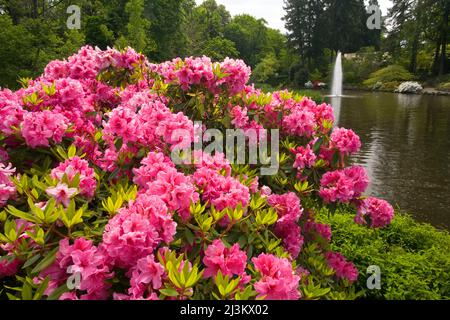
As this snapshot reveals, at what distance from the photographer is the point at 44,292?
153 centimetres

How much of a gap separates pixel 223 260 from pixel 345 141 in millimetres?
1336

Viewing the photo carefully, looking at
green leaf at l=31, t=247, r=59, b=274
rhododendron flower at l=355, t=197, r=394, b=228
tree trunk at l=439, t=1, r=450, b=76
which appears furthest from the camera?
tree trunk at l=439, t=1, r=450, b=76

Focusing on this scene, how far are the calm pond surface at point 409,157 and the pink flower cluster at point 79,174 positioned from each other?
5.01 m

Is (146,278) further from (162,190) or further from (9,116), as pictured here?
(9,116)

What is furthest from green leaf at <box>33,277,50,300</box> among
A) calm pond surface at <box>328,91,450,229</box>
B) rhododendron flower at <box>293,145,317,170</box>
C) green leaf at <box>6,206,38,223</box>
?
calm pond surface at <box>328,91,450,229</box>

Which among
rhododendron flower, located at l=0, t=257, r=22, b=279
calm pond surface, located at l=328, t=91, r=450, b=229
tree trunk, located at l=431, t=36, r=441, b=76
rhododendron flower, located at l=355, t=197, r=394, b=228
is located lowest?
calm pond surface, located at l=328, t=91, r=450, b=229

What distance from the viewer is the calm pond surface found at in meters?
6.32

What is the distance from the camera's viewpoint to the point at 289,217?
2303 mm

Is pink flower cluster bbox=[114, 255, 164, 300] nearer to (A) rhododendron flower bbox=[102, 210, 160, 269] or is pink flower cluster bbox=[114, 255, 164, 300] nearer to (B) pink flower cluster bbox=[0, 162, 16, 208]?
(A) rhododendron flower bbox=[102, 210, 160, 269]

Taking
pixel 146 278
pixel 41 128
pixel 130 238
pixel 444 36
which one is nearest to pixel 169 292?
pixel 146 278

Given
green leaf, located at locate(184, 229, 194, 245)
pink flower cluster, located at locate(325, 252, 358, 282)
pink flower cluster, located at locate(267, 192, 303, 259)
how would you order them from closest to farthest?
green leaf, located at locate(184, 229, 194, 245) → pink flower cluster, located at locate(267, 192, 303, 259) → pink flower cluster, located at locate(325, 252, 358, 282)

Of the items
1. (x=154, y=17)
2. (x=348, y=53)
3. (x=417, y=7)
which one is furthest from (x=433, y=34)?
(x=154, y=17)

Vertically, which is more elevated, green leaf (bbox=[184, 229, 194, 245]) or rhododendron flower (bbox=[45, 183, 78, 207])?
rhododendron flower (bbox=[45, 183, 78, 207])

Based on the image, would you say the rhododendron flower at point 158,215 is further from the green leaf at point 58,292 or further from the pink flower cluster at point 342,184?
the pink flower cluster at point 342,184
